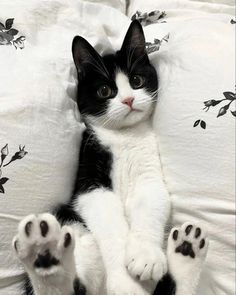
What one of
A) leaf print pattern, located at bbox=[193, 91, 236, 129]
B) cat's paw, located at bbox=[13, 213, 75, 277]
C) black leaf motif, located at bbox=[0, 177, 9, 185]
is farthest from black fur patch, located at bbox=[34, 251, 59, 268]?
leaf print pattern, located at bbox=[193, 91, 236, 129]

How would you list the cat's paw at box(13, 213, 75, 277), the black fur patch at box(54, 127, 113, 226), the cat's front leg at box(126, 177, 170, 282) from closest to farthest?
1. the cat's paw at box(13, 213, 75, 277)
2. the cat's front leg at box(126, 177, 170, 282)
3. the black fur patch at box(54, 127, 113, 226)

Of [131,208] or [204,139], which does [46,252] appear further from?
[204,139]

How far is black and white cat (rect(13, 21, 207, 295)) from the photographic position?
0.91 m

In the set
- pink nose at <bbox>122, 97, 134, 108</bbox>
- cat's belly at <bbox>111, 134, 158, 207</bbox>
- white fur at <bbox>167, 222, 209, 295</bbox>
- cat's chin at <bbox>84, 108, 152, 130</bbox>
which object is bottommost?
white fur at <bbox>167, 222, 209, 295</bbox>

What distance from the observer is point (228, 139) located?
39.1 inches

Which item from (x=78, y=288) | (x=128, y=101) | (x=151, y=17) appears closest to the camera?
(x=78, y=288)

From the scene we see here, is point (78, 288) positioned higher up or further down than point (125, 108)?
further down

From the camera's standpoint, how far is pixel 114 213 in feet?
3.67

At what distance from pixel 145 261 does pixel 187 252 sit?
111 mm

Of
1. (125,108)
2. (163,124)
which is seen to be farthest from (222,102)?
(125,108)

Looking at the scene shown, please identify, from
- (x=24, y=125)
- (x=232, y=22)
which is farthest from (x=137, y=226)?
(x=232, y=22)

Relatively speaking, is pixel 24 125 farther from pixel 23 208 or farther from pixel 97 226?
pixel 97 226

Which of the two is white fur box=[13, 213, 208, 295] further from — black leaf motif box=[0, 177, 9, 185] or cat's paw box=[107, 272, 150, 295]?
black leaf motif box=[0, 177, 9, 185]

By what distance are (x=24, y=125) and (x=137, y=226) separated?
1.28 feet
